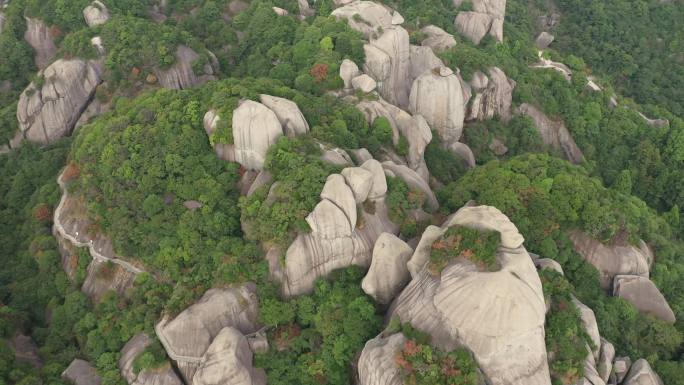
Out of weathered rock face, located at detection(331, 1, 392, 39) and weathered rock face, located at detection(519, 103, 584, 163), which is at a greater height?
weathered rock face, located at detection(331, 1, 392, 39)

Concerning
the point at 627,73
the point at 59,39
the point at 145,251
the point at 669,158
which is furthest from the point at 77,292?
the point at 627,73

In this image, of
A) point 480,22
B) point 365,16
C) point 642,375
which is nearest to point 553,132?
point 480,22

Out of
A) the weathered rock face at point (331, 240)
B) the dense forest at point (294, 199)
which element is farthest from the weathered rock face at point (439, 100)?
the weathered rock face at point (331, 240)

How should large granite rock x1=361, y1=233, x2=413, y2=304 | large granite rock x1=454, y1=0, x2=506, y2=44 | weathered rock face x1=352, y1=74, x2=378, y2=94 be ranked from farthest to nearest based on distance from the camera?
large granite rock x1=454, y1=0, x2=506, y2=44, weathered rock face x1=352, y1=74, x2=378, y2=94, large granite rock x1=361, y1=233, x2=413, y2=304

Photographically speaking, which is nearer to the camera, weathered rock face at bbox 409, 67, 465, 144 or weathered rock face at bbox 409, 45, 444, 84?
weathered rock face at bbox 409, 67, 465, 144

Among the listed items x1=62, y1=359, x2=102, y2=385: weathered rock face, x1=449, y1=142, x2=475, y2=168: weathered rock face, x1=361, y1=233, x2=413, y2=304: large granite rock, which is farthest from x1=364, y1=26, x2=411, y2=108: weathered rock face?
x1=62, y1=359, x2=102, y2=385: weathered rock face

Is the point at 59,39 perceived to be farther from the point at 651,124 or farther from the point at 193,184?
the point at 651,124

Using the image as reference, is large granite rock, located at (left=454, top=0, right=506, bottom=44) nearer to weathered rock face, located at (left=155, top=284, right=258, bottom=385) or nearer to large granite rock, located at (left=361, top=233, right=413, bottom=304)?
large granite rock, located at (left=361, top=233, right=413, bottom=304)

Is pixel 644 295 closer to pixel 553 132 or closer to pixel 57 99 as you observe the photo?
pixel 553 132
